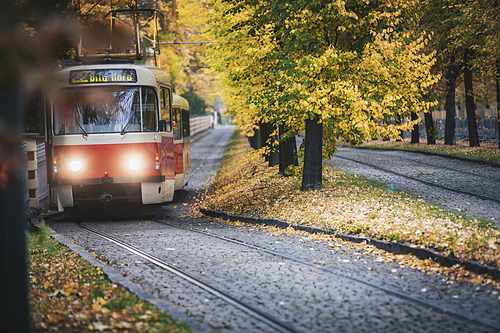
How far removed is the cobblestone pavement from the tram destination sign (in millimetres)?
4115

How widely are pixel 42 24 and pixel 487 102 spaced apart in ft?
202

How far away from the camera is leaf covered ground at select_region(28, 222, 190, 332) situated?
5.32m

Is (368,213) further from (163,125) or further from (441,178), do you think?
(441,178)

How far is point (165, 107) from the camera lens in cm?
1427

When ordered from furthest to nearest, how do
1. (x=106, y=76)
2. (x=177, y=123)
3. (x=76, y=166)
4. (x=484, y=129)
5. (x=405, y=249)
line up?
(x=484, y=129)
(x=177, y=123)
(x=106, y=76)
(x=76, y=166)
(x=405, y=249)

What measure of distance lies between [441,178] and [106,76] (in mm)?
11732

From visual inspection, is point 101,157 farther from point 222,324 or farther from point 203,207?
point 222,324

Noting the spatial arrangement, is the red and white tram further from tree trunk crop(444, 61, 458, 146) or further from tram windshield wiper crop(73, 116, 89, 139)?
tree trunk crop(444, 61, 458, 146)

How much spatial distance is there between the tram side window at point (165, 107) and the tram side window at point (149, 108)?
10.9 inches

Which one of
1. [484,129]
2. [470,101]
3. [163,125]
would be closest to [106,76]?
[163,125]

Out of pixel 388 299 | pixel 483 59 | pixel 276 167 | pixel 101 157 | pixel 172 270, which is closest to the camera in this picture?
pixel 388 299

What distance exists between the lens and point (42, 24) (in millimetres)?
3465

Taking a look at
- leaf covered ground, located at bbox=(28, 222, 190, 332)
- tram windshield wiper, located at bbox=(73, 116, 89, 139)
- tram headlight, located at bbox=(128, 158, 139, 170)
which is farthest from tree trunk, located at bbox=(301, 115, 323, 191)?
leaf covered ground, located at bbox=(28, 222, 190, 332)

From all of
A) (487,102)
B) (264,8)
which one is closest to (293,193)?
(264,8)
